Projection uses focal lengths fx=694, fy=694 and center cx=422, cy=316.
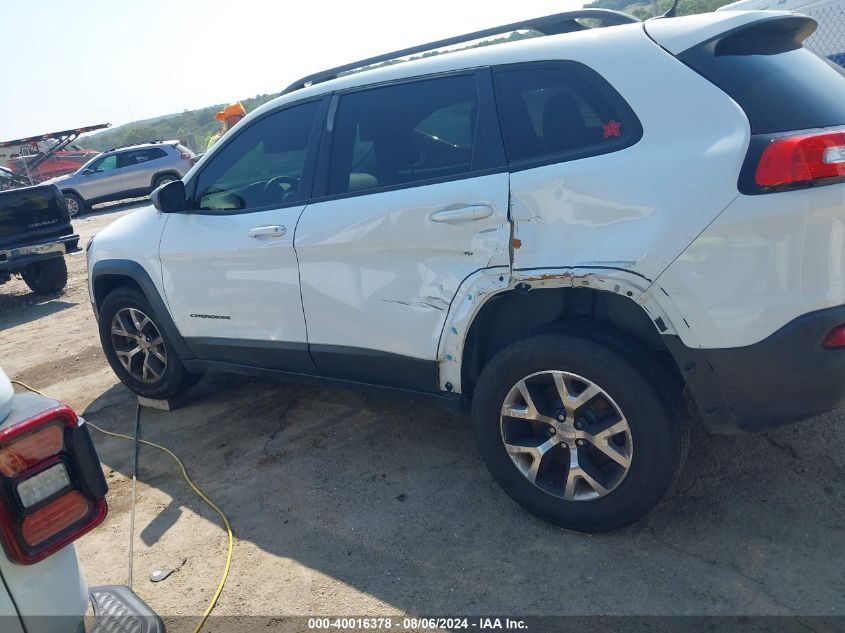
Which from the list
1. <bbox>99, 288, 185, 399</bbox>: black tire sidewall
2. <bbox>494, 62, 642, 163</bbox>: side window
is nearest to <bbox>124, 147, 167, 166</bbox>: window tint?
<bbox>99, 288, 185, 399</bbox>: black tire sidewall

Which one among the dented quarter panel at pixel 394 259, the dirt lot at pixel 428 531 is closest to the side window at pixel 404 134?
the dented quarter panel at pixel 394 259

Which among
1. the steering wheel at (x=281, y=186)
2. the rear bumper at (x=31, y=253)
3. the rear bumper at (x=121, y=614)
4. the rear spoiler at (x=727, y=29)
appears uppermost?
the rear spoiler at (x=727, y=29)

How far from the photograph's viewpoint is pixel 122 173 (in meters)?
19.3

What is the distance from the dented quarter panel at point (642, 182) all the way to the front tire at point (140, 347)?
8.92ft

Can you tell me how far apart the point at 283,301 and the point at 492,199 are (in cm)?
138

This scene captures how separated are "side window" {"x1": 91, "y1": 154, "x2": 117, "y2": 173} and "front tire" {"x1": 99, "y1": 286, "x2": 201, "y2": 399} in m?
16.4

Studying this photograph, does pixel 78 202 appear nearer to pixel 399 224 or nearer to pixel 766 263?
pixel 399 224

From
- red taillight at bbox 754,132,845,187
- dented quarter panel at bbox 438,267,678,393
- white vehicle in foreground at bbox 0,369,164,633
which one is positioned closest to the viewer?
white vehicle in foreground at bbox 0,369,164,633

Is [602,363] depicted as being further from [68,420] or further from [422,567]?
[68,420]

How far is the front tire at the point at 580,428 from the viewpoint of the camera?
263 cm

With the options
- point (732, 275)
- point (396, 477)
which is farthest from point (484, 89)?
point (396, 477)

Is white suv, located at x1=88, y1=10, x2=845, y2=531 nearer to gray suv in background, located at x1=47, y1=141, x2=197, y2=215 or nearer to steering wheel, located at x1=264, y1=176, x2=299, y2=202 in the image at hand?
steering wheel, located at x1=264, y1=176, x2=299, y2=202

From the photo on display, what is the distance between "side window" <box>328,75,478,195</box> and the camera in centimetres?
312

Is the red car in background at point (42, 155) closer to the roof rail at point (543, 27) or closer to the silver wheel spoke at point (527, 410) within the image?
the roof rail at point (543, 27)
